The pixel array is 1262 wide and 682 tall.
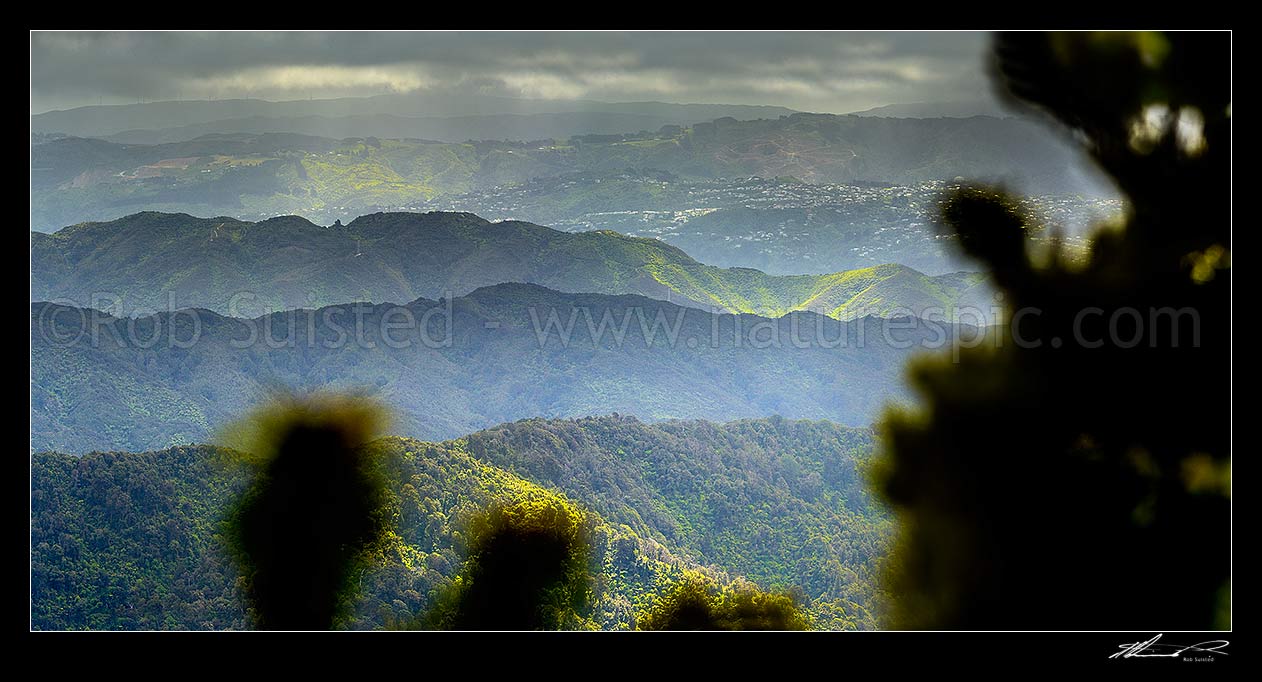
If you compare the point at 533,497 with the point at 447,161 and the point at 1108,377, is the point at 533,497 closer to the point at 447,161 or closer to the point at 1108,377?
the point at 1108,377

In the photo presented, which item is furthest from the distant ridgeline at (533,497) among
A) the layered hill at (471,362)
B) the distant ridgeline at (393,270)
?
the distant ridgeline at (393,270)

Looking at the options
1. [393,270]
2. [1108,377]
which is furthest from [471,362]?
[1108,377]

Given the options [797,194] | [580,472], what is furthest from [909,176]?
[580,472]

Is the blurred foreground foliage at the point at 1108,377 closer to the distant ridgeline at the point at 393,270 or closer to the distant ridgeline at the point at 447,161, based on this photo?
the distant ridgeline at the point at 393,270

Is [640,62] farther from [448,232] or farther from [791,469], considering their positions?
[791,469]

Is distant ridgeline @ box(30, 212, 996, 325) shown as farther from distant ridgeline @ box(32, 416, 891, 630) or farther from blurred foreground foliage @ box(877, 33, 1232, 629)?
blurred foreground foliage @ box(877, 33, 1232, 629)

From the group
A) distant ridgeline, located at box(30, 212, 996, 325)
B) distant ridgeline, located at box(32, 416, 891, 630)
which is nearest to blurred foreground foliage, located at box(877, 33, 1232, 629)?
distant ridgeline, located at box(32, 416, 891, 630)
